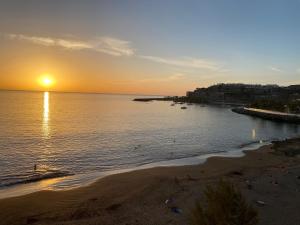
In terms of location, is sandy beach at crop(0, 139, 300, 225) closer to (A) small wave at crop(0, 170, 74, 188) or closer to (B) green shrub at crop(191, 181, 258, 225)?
(A) small wave at crop(0, 170, 74, 188)

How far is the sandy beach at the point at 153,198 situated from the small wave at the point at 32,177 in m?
3.63

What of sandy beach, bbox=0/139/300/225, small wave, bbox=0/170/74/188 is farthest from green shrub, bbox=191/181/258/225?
small wave, bbox=0/170/74/188

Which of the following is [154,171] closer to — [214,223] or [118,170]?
[118,170]

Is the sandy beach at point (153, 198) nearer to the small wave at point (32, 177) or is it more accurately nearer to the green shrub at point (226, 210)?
the small wave at point (32, 177)

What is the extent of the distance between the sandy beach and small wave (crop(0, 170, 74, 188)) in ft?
11.9

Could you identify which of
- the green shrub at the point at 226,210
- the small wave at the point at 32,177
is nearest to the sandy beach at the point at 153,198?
the small wave at the point at 32,177

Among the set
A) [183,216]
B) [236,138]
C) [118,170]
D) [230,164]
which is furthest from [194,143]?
[183,216]

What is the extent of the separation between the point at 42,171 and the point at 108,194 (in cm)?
868

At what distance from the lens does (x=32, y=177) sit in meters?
21.5

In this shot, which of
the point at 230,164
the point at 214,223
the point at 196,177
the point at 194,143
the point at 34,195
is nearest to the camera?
the point at 214,223

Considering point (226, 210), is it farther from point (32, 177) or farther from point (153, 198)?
point (32, 177)

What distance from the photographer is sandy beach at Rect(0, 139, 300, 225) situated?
13.1 m

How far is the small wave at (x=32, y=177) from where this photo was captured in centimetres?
2001

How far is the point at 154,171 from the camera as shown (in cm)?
2327
